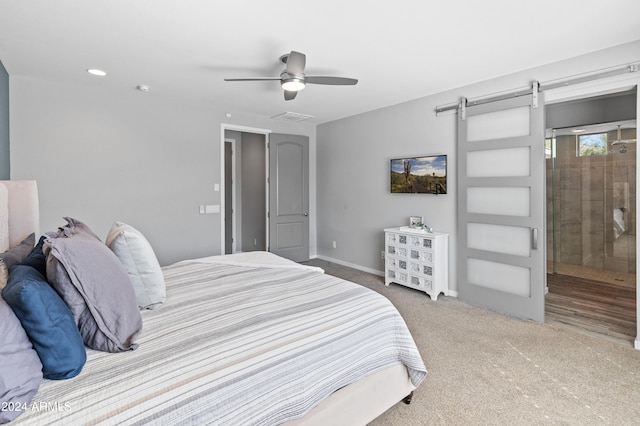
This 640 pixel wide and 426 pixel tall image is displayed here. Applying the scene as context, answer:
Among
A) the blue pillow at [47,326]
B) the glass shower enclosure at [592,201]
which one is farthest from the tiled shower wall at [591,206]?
the blue pillow at [47,326]

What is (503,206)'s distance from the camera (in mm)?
3463

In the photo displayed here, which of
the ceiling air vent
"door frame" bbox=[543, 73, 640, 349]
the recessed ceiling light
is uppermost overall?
the ceiling air vent

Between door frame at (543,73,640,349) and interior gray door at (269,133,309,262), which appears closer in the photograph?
door frame at (543,73,640,349)

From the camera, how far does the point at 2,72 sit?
10.1 ft

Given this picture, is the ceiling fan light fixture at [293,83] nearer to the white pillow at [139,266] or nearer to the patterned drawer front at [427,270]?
the white pillow at [139,266]

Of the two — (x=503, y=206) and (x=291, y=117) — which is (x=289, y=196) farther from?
(x=503, y=206)

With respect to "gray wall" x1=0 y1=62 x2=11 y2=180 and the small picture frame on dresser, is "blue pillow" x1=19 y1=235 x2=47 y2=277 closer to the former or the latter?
"gray wall" x1=0 y1=62 x2=11 y2=180

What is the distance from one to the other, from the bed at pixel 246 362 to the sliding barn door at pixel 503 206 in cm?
217

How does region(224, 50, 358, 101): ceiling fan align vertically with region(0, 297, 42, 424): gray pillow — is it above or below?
above

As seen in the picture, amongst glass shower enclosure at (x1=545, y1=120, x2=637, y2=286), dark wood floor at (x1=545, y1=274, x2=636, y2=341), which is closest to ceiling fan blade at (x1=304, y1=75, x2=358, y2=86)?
dark wood floor at (x1=545, y1=274, x2=636, y2=341)

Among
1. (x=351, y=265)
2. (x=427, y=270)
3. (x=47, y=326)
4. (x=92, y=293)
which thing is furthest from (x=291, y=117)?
(x=47, y=326)

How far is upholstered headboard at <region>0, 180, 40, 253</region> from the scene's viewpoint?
7.00 ft

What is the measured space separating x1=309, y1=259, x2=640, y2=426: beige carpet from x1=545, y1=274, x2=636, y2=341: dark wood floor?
31cm

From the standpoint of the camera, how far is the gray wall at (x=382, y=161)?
10.9ft
